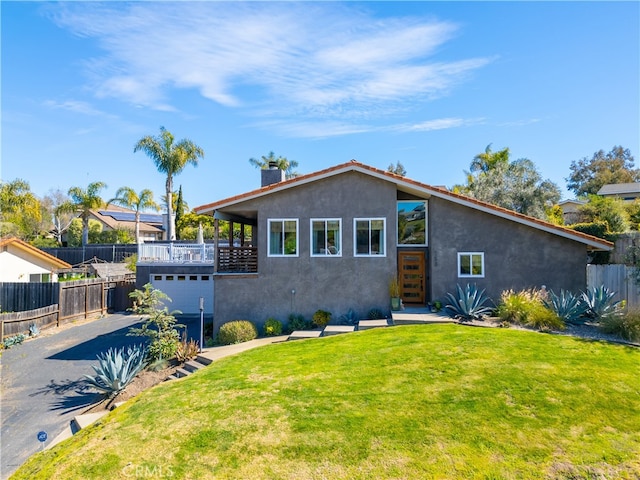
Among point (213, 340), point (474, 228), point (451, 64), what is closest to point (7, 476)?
point (213, 340)

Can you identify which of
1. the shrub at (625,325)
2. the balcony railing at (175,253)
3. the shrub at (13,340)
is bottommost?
the shrub at (13,340)

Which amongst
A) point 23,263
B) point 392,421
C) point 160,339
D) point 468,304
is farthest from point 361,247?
point 23,263

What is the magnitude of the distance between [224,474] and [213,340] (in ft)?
31.9

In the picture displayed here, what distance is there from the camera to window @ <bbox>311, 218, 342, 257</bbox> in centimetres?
1582

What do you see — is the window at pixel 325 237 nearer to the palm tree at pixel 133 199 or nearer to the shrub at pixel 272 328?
the shrub at pixel 272 328

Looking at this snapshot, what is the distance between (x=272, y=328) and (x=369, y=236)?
18.9 ft

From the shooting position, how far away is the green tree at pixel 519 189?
28.5 metres

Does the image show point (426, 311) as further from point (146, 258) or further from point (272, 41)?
point (146, 258)

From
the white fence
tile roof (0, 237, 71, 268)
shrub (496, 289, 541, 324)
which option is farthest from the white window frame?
tile roof (0, 237, 71, 268)

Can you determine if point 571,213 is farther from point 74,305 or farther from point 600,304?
point 74,305

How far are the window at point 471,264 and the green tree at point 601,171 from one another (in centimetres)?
5800

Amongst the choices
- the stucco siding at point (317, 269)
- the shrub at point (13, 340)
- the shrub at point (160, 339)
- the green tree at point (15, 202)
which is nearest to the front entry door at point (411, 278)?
the stucco siding at point (317, 269)

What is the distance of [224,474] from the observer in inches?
233

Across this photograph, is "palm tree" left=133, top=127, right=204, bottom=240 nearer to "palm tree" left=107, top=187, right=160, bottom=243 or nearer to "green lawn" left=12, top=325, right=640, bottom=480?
"palm tree" left=107, top=187, right=160, bottom=243
